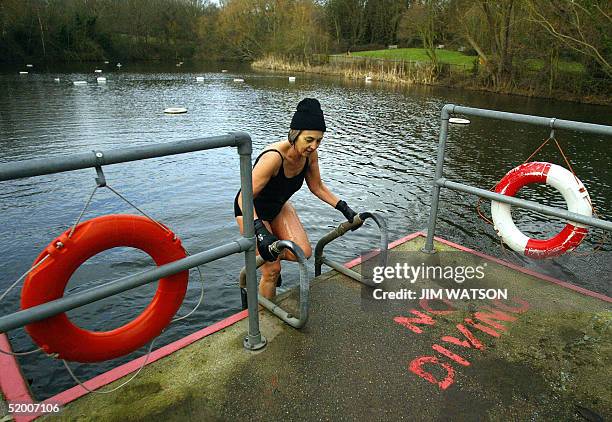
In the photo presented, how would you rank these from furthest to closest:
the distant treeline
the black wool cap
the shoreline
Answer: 1. the shoreline
2. the distant treeline
3. the black wool cap

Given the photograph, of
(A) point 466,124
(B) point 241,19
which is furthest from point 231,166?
(B) point 241,19

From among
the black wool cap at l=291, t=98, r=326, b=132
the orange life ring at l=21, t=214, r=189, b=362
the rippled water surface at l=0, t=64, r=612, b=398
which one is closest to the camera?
the orange life ring at l=21, t=214, r=189, b=362

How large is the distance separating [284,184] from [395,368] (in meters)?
1.55

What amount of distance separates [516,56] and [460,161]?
19.4m

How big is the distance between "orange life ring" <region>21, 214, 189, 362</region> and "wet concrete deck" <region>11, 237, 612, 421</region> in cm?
35

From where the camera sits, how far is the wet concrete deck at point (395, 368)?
2.44 metres

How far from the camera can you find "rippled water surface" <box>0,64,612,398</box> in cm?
595

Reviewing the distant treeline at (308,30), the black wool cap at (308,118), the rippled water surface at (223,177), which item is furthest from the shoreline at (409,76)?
the black wool cap at (308,118)

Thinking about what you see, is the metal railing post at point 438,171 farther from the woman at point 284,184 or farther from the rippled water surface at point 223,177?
the rippled water surface at point 223,177

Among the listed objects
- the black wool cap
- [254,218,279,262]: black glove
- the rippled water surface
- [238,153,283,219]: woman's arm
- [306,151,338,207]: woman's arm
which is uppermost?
the black wool cap

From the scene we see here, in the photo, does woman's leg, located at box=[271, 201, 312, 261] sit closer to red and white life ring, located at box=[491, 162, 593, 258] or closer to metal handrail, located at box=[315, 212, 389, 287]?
metal handrail, located at box=[315, 212, 389, 287]

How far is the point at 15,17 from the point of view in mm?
44156

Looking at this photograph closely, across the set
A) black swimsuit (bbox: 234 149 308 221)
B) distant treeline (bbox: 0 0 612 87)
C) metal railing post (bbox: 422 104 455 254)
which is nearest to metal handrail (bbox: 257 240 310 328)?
black swimsuit (bbox: 234 149 308 221)

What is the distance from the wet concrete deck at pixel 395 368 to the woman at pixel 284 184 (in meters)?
0.51
